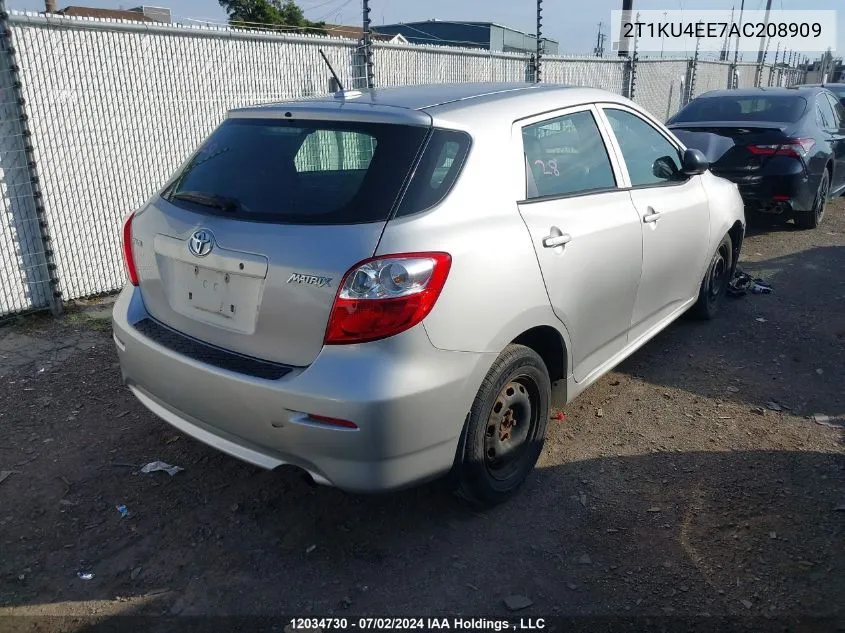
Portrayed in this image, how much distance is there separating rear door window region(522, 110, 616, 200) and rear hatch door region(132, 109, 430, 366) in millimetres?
625

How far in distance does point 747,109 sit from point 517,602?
7860mm

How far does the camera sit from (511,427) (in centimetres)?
320

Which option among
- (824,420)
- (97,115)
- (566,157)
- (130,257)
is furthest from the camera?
(97,115)

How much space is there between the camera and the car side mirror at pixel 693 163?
14.6 feet

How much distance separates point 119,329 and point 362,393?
141 centimetres

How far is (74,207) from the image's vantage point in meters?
5.82

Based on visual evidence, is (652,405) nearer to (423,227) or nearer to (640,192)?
(640,192)

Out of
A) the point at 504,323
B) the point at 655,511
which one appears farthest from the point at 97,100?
the point at 655,511

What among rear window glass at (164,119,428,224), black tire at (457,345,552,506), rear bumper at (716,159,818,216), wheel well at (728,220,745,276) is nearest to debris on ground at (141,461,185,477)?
rear window glass at (164,119,428,224)

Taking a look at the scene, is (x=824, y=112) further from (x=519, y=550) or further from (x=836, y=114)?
→ (x=519, y=550)

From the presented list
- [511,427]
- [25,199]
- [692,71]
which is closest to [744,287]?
[511,427]

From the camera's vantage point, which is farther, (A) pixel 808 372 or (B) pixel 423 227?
(A) pixel 808 372

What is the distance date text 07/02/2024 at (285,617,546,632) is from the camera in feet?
8.22

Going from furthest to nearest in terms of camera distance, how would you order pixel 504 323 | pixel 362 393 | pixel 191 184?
1. pixel 191 184
2. pixel 504 323
3. pixel 362 393
